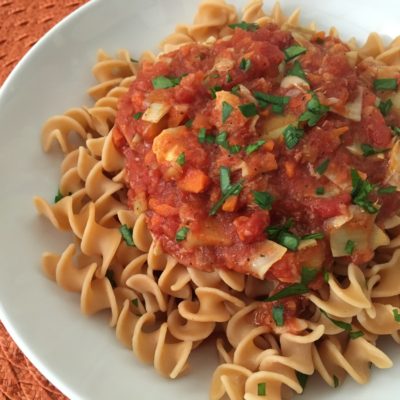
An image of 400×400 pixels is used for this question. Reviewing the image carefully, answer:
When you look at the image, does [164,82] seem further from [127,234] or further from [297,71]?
[127,234]

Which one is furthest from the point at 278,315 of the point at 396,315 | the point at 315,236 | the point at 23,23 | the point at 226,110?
the point at 23,23

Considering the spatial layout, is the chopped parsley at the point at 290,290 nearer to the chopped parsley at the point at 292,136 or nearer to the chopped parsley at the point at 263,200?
the chopped parsley at the point at 263,200

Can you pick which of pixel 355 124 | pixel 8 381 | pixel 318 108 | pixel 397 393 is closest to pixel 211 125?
pixel 318 108

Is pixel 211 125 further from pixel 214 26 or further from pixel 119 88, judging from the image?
pixel 214 26

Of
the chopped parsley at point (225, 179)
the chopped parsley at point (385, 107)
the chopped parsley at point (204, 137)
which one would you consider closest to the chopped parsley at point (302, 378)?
the chopped parsley at point (225, 179)

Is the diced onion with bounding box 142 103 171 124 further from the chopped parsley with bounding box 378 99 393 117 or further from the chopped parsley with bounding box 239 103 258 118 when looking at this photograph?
the chopped parsley with bounding box 378 99 393 117

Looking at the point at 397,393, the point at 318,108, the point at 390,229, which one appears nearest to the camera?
the point at 397,393

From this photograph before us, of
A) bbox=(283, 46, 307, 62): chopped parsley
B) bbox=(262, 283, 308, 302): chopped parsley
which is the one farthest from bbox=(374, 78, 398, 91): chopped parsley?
bbox=(262, 283, 308, 302): chopped parsley
